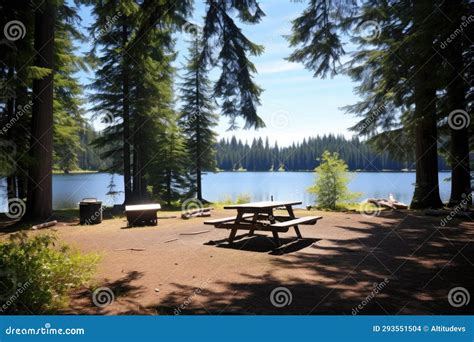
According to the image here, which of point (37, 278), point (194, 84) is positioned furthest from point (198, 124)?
point (37, 278)

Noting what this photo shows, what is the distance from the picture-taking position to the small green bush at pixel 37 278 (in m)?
4.46

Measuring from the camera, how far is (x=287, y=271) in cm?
618

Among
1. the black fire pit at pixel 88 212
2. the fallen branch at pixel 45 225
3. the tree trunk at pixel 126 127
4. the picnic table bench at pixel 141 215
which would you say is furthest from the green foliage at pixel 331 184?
the fallen branch at pixel 45 225

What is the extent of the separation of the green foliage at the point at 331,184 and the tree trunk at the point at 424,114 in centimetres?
619

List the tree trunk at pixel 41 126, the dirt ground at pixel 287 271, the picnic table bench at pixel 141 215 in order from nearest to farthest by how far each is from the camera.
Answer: the dirt ground at pixel 287 271 → the picnic table bench at pixel 141 215 → the tree trunk at pixel 41 126

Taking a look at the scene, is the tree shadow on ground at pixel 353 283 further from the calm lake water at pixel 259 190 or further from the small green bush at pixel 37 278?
the calm lake water at pixel 259 190

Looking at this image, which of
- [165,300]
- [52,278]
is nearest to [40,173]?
[52,278]

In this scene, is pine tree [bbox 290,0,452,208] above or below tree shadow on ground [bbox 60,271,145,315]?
above

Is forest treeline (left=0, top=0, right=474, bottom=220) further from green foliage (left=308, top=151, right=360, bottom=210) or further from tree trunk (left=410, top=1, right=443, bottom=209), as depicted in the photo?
green foliage (left=308, top=151, right=360, bottom=210)

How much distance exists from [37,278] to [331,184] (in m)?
19.6

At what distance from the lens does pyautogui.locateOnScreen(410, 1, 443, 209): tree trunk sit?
30.1 feet

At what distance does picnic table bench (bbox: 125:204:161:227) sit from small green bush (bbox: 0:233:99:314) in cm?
537

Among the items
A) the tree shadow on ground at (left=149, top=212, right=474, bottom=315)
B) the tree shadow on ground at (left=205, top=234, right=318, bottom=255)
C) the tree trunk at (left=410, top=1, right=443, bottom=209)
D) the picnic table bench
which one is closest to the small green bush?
the tree shadow on ground at (left=149, top=212, right=474, bottom=315)

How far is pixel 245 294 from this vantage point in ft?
16.5
